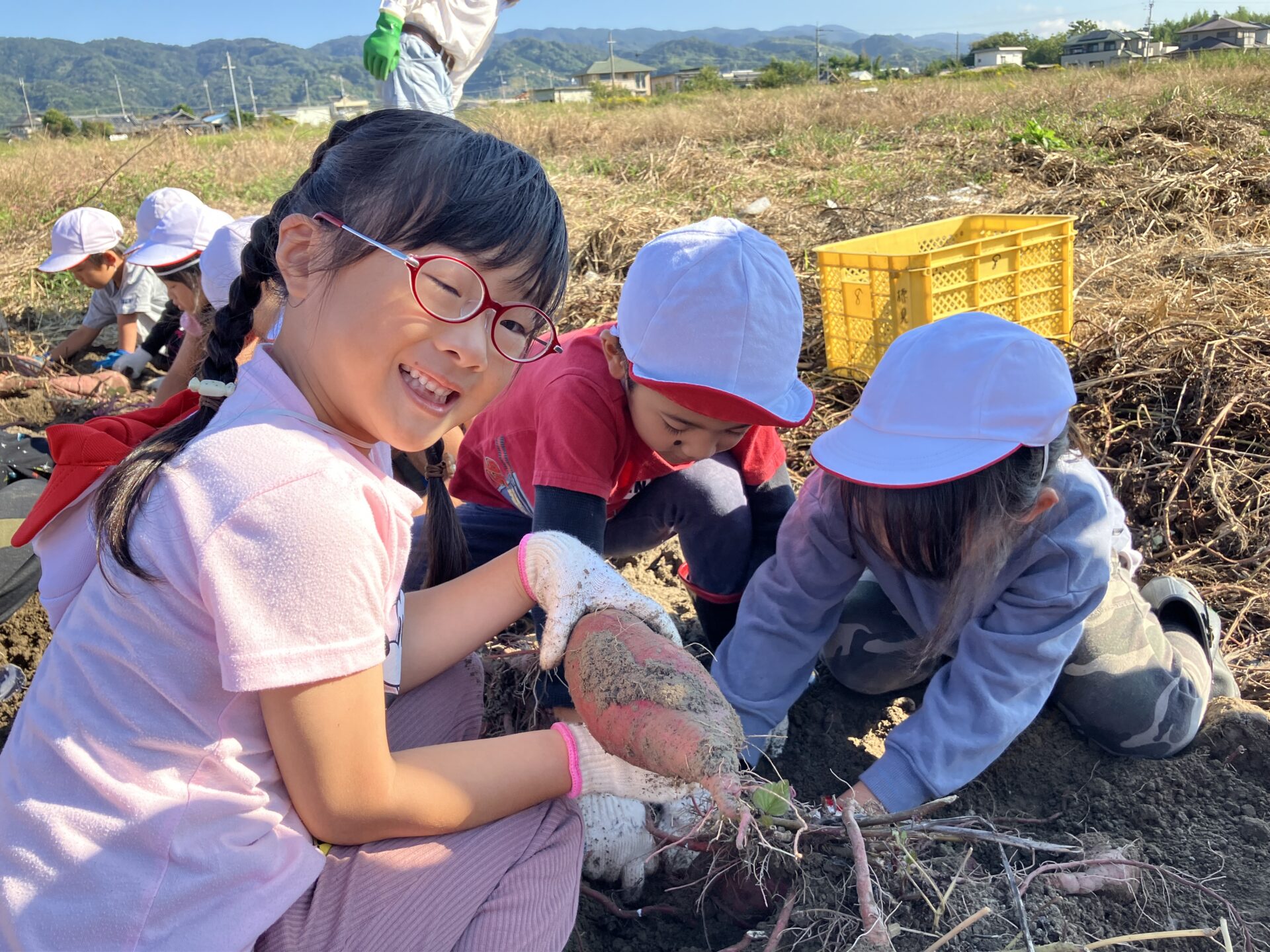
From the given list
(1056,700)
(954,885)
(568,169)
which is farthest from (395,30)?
(954,885)

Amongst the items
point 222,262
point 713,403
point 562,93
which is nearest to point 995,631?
point 713,403

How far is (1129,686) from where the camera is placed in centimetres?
181

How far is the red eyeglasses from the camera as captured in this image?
112cm

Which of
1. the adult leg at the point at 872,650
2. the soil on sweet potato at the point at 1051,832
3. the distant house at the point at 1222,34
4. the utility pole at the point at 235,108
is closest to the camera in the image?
the soil on sweet potato at the point at 1051,832

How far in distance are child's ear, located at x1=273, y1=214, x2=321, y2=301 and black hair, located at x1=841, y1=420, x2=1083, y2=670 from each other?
95 cm

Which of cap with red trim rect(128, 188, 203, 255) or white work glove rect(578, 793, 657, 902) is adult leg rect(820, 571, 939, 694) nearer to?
white work glove rect(578, 793, 657, 902)

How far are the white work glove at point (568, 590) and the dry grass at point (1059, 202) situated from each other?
1.25 m

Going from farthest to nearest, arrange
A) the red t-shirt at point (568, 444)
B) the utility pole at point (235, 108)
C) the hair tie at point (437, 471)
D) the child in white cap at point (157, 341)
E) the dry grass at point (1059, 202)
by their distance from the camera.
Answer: the utility pole at point (235, 108), the child in white cap at point (157, 341), the dry grass at point (1059, 202), the red t-shirt at point (568, 444), the hair tie at point (437, 471)

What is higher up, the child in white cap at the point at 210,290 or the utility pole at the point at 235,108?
the utility pole at the point at 235,108

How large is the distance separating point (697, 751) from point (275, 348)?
75 centimetres

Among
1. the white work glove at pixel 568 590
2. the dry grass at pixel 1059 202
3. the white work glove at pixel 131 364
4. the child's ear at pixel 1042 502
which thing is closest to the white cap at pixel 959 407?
the child's ear at pixel 1042 502

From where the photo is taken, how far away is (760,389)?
5.66 ft

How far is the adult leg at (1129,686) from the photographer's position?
1.81 meters

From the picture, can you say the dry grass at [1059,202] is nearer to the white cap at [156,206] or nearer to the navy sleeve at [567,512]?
the navy sleeve at [567,512]
